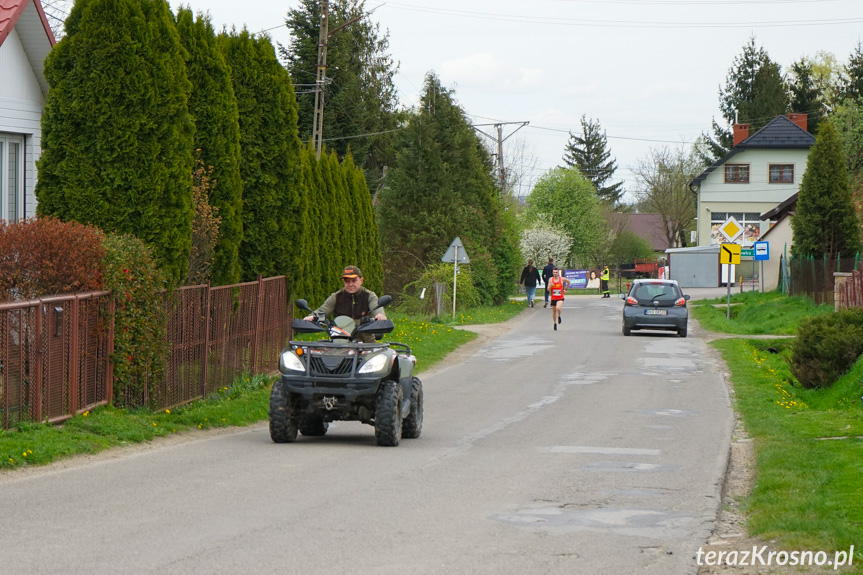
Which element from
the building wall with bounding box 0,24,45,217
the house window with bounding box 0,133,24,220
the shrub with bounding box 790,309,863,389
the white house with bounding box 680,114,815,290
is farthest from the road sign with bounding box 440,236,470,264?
the white house with bounding box 680,114,815,290

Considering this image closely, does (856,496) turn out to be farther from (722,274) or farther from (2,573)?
(722,274)

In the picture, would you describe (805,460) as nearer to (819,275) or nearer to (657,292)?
(657,292)

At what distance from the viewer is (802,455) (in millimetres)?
11016

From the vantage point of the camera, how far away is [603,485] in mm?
9602

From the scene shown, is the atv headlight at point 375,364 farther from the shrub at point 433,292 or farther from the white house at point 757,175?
the white house at point 757,175

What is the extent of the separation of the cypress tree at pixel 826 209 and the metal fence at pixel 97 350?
2855cm

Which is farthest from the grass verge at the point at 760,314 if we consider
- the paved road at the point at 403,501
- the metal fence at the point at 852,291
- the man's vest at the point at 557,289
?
the paved road at the point at 403,501

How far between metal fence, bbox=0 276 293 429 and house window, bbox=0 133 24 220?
12.6ft

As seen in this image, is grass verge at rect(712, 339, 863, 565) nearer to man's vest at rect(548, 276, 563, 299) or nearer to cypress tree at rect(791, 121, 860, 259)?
man's vest at rect(548, 276, 563, 299)

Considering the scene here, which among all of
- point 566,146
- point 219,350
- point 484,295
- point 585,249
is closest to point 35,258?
point 219,350

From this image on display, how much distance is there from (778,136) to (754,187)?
12.3ft

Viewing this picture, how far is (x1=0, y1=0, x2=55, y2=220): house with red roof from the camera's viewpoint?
56.9ft

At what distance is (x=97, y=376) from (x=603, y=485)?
6071 mm

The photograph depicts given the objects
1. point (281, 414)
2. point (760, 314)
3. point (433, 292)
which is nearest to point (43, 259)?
point (281, 414)
